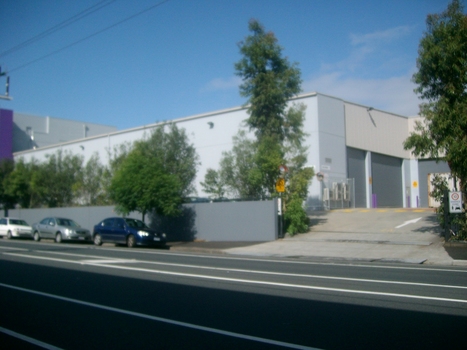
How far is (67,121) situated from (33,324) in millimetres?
70121

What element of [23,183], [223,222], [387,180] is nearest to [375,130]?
[387,180]

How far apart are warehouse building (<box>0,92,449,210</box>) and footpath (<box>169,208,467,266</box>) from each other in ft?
27.9

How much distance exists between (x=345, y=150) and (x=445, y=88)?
65.6ft

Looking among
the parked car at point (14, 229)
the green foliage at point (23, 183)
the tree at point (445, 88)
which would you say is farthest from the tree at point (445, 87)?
the green foliage at point (23, 183)

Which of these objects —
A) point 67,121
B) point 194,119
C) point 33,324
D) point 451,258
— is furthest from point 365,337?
point 67,121

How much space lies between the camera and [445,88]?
20.3 metres

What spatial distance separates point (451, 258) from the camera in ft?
57.3

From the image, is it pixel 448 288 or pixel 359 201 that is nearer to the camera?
pixel 448 288

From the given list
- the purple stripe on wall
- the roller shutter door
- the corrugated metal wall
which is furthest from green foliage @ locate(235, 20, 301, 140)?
the purple stripe on wall

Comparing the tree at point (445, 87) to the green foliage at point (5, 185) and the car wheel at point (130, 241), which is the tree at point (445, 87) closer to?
the car wheel at point (130, 241)

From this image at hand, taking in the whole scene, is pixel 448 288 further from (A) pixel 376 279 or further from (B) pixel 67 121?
(B) pixel 67 121

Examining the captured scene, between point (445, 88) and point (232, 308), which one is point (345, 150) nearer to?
point (445, 88)

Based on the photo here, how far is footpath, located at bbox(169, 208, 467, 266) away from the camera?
18641 mm

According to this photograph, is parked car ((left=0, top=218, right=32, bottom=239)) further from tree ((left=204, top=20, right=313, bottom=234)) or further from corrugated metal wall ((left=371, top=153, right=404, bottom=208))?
corrugated metal wall ((left=371, top=153, right=404, bottom=208))
